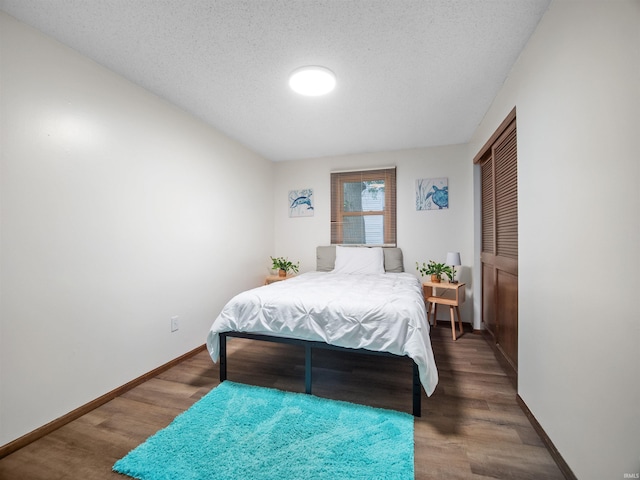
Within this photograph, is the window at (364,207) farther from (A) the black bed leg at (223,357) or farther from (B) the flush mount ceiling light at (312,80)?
(A) the black bed leg at (223,357)

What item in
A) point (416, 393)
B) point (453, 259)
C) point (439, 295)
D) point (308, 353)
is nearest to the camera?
point (416, 393)

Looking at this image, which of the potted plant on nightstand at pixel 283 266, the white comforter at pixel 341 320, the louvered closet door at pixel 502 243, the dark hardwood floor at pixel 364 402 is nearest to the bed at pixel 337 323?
the white comforter at pixel 341 320

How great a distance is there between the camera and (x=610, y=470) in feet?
3.19

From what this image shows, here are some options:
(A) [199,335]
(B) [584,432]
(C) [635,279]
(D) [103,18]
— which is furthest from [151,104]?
(B) [584,432]

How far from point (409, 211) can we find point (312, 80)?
93.0 inches

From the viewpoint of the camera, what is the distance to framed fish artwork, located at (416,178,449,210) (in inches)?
143

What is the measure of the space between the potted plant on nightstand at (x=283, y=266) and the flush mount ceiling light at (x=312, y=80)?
8.02ft

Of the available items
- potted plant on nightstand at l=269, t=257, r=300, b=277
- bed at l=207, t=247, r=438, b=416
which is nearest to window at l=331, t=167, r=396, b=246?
potted plant on nightstand at l=269, t=257, r=300, b=277

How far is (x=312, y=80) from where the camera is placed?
6.57 feet

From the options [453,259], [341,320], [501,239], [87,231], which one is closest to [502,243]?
[501,239]

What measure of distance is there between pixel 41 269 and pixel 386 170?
3.67m

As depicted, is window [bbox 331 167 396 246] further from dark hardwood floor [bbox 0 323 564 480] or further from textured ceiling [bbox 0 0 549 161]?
dark hardwood floor [bbox 0 323 564 480]

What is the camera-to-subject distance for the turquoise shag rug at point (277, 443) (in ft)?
4.18

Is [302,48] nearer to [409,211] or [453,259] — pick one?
[409,211]
